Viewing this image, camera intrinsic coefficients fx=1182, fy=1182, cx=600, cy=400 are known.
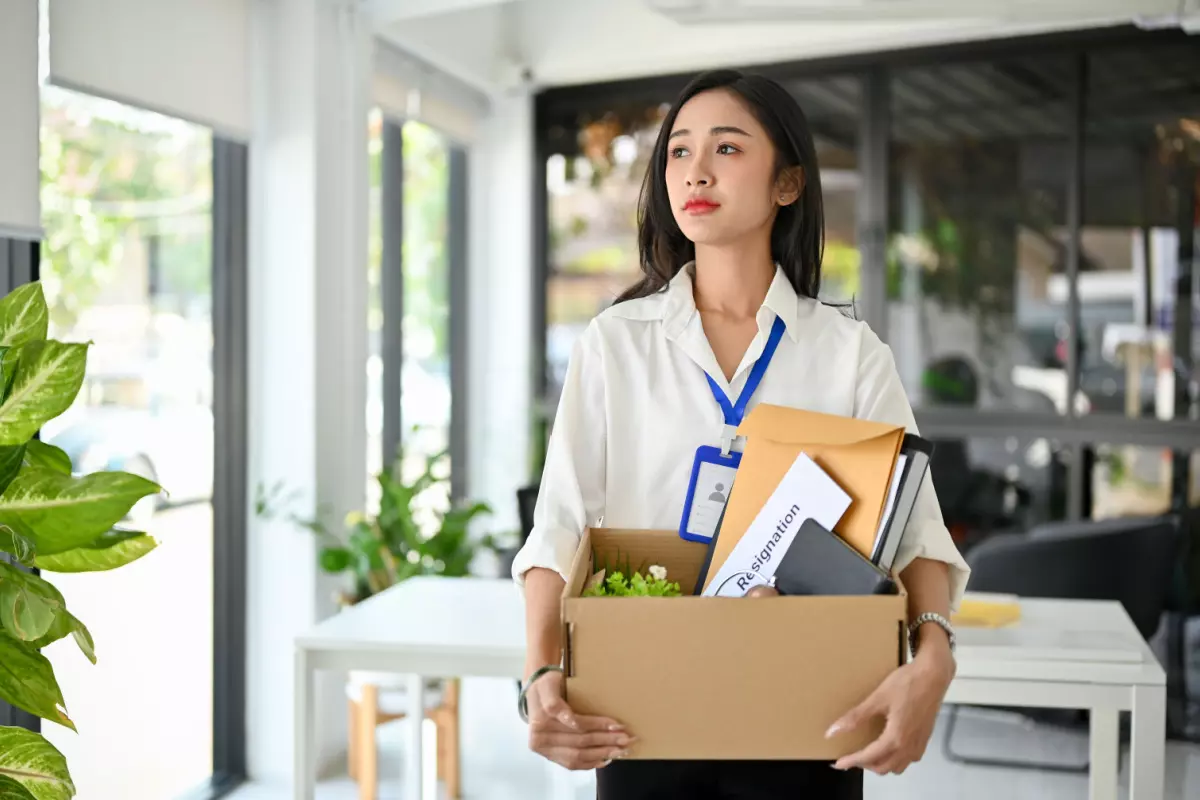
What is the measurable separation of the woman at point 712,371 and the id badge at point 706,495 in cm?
4

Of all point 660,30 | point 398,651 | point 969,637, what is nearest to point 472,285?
point 660,30

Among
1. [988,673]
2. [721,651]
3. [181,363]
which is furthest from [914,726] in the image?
[181,363]

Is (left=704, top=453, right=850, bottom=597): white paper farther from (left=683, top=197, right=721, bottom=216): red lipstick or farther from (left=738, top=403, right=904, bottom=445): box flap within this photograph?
(left=683, top=197, right=721, bottom=216): red lipstick

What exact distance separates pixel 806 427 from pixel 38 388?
3.18 feet

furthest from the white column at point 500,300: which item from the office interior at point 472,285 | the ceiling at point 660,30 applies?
the ceiling at point 660,30

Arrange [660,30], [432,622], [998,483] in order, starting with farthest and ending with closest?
[660,30], [998,483], [432,622]

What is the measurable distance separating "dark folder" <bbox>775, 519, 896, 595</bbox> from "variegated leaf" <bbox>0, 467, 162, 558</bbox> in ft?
2.63

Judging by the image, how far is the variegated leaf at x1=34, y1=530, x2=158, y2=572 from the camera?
5.15 ft

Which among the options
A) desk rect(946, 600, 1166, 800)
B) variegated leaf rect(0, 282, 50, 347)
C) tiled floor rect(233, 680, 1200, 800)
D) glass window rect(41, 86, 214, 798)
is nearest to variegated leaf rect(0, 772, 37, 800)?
variegated leaf rect(0, 282, 50, 347)

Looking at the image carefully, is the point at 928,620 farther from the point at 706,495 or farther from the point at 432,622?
the point at 432,622

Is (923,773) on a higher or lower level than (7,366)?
lower

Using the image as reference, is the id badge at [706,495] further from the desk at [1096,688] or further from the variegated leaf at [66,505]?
the desk at [1096,688]

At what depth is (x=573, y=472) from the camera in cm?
134

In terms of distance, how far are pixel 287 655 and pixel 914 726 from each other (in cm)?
290
